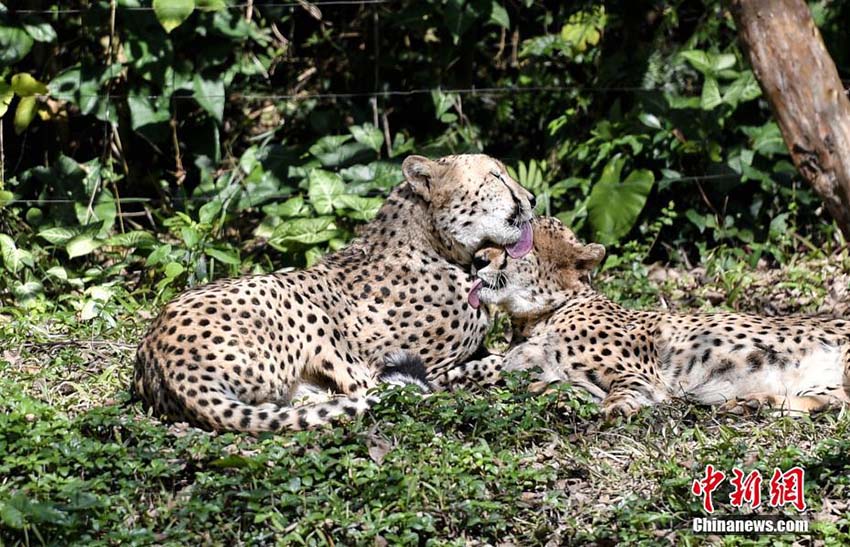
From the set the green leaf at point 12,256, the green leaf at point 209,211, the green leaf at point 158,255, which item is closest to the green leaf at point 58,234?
the green leaf at point 12,256

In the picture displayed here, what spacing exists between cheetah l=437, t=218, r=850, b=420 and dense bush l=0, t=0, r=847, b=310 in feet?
5.13

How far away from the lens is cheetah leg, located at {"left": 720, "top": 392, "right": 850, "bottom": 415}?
526 cm

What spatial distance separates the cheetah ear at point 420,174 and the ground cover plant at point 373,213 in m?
1.01

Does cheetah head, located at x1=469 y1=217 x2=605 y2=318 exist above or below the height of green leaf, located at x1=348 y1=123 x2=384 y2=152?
below

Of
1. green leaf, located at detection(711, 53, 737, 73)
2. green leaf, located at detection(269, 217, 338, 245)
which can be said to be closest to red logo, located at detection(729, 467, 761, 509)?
green leaf, located at detection(269, 217, 338, 245)

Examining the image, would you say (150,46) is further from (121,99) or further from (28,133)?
(28,133)

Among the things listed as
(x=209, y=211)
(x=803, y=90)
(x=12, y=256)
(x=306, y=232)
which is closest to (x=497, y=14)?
(x=306, y=232)

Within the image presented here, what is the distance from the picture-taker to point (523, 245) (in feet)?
20.2

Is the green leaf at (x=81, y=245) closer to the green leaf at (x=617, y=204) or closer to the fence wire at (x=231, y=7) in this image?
the fence wire at (x=231, y=7)

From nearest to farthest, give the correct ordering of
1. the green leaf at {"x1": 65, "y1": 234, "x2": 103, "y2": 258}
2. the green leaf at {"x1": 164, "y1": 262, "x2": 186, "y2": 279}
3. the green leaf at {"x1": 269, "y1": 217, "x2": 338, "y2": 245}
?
1. the green leaf at {"x1": 164, "y1": 262, "x2": 186, "y2": 279}
2. the green leaf at {"x1": 65, "y1": 234, "x2": 103, "y2": 258}
3. the green leaf at {"x1": 269, "y1": 217, "x2": 338, "y2": 245}

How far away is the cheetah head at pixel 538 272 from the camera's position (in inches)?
241

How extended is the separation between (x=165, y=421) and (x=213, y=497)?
2.73ft

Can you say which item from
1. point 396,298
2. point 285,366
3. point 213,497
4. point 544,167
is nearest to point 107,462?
point 213,497

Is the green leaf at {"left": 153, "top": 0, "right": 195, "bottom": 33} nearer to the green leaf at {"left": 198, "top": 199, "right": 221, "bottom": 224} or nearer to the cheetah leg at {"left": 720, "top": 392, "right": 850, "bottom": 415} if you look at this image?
the green leaf at {"left": 198, "top": 199, "right": 221, "bottom": 224}
